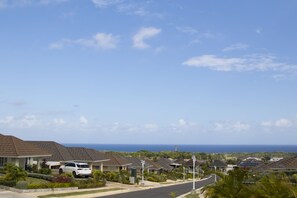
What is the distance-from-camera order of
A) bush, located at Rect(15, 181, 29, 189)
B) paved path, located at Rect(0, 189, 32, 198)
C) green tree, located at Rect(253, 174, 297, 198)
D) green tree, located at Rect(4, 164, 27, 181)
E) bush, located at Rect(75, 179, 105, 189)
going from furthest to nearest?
bush, located at Rect(75, 179, 105, 189), green tree, located at Rect(4, 164, 27, 181), bush, located at Rect(15, 181, 29, 189), paved path, located at Rect(0, 189, 32, 198), green tree, located at Rect(253, 174, 297, 198)

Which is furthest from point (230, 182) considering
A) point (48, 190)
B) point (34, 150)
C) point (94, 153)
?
point (94, 153)

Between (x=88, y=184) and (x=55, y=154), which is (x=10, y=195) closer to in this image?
(x=88, y=184)

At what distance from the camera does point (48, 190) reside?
36.3 metres

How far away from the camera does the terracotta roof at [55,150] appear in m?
56.7

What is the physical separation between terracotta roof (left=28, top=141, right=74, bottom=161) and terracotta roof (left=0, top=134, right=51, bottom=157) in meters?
7.01

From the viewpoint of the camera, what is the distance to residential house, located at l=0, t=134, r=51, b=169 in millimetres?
44656

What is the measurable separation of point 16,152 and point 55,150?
14.5 metres

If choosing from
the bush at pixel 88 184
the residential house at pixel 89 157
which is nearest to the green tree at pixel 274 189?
the bush at pixel 88 184

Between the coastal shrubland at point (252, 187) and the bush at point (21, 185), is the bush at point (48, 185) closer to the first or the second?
the bush at point (21, 185)

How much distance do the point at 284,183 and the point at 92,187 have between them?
27.9 m

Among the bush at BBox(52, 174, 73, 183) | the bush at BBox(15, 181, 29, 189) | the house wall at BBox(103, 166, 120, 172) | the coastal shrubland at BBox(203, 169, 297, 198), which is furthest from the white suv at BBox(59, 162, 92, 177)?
the coastal shrubland at BBox(203, 169, 297, 198)

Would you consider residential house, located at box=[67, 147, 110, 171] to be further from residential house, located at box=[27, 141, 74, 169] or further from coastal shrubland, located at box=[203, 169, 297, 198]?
coastal shrubland, located at box=[203, 169, 297, 198]

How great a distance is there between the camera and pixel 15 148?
45.7 meters

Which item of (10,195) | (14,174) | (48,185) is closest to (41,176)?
(48,185)
